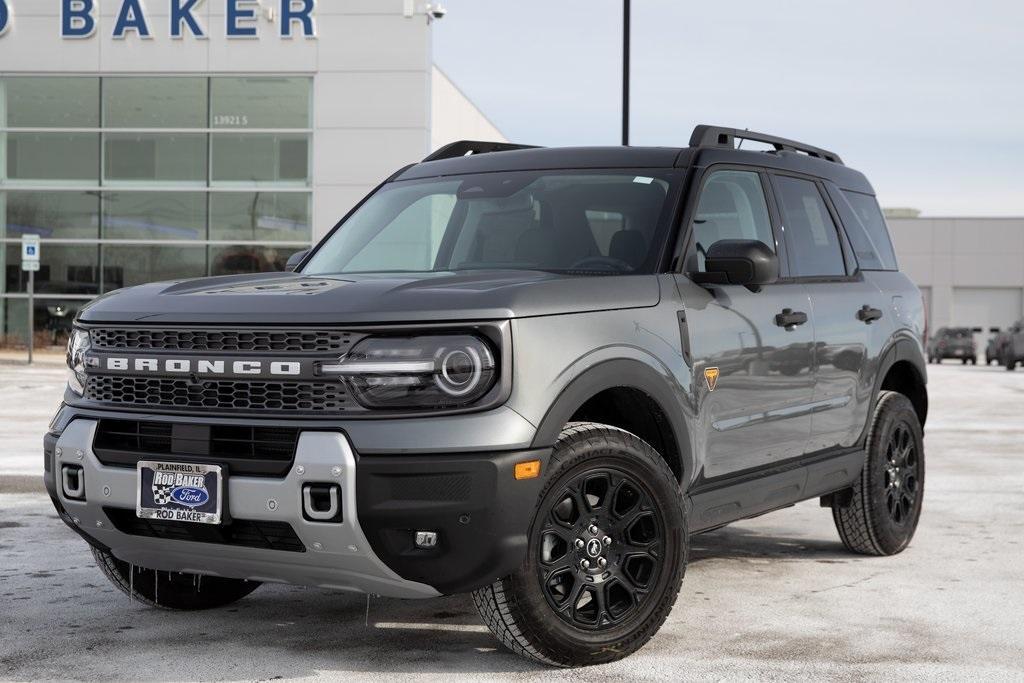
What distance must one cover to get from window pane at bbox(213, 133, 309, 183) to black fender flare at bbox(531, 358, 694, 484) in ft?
82.4

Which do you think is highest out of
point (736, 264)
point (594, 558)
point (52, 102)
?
point (52, 102)

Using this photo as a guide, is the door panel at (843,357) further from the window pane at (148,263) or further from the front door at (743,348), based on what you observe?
the window pane at (148,263)

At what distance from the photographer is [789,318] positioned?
5.81 metres

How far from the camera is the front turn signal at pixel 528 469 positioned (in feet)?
13.7

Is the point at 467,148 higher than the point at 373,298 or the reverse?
higher

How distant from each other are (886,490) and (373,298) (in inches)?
144

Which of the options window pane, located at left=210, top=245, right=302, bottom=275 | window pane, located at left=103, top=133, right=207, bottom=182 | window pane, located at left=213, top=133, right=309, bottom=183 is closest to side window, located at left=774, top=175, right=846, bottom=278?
window pane, located at left=213, top=133, right=309, bottom=183

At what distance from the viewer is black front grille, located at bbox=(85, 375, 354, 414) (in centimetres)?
423

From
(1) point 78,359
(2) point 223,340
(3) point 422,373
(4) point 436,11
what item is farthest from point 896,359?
(4) point 436,11

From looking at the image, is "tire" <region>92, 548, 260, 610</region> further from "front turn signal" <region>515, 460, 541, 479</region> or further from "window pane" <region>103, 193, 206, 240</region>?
"window pane" <region>103, 193, 206, 240</region>

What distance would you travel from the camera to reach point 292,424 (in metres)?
4.21

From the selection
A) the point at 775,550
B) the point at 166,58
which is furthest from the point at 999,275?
the point at 775,550

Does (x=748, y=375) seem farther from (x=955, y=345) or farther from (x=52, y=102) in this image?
(x=955, y=345)

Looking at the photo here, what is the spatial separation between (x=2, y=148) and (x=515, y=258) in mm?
27237
